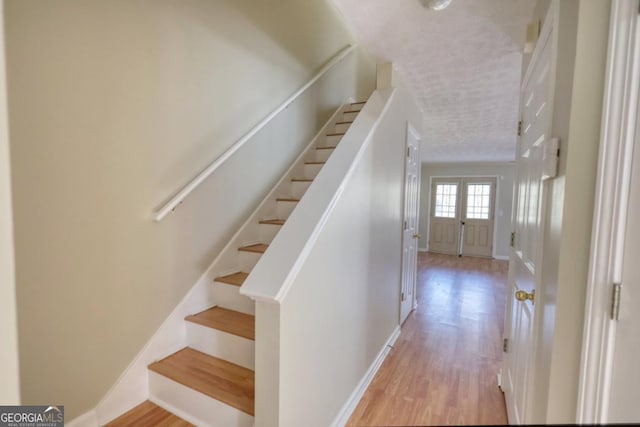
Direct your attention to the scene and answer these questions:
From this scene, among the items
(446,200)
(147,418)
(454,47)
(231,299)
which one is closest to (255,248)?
(231,299)

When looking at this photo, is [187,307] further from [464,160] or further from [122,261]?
[464,160]

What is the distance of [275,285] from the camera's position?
1080 mm

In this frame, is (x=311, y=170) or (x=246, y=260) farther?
(x=311, y=170)

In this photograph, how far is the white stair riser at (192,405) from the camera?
1.35 metres

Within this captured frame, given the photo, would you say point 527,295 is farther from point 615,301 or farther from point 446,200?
point 446,200

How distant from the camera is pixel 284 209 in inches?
98.4

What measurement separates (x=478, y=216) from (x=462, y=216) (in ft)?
1.22

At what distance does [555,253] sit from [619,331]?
9.5 inches

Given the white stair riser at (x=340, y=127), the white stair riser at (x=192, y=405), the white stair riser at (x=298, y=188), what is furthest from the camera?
the white stair riser at (x=340, y=127)

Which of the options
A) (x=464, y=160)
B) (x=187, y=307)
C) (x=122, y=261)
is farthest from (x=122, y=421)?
(x=464, y=160)

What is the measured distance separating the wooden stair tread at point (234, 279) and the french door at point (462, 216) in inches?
273

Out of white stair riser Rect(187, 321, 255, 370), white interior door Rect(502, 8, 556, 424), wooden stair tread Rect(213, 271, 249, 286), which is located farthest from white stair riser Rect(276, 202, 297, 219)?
white interior door Rect(502, 8, 556, 424)

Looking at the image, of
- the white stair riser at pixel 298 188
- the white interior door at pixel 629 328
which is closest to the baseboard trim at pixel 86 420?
the white stair riser at pixel 298 188

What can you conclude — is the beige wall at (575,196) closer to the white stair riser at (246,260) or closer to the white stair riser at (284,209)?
the white stair riser at (246,260)
